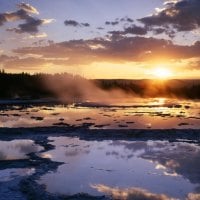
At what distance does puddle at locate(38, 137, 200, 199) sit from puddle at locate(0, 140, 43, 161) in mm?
848

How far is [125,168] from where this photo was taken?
43.0ft

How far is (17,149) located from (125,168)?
5153mm

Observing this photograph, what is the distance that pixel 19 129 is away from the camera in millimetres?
21297

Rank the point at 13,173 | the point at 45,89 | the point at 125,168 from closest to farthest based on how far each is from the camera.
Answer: the point at 13,173
the point at 125,168
the point at 45,89

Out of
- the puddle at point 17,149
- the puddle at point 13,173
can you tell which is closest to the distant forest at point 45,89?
the puddle at point 17,149

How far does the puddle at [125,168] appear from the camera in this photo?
10.8 m

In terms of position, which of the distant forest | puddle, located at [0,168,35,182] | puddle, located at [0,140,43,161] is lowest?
puddle, located at [0,168,35,182]

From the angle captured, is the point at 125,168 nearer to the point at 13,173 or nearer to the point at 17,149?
the point at 13,173

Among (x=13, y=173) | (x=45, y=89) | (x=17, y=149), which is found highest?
(x=45, y=89)

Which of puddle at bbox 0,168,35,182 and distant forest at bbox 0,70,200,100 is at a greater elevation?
distant forest at bbox 0,70,200,100

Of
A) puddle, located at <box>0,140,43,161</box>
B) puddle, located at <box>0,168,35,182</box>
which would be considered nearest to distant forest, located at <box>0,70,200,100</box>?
puddle, located at <box>0,140,43,161</box>

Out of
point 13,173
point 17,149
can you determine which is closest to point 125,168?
point 13,173

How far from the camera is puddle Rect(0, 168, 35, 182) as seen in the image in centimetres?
1178

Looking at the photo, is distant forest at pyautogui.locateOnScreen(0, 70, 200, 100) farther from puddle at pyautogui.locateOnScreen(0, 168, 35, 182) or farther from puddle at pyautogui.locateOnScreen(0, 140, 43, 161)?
puddle at pyautogui.locateOnScreen(0, 168, 35, 182)
